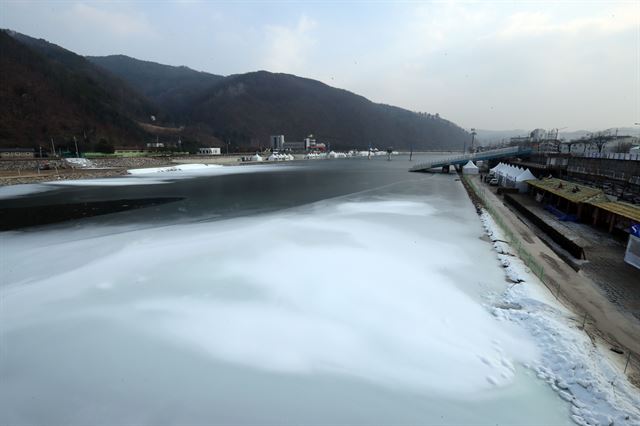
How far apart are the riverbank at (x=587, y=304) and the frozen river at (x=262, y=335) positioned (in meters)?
1.25

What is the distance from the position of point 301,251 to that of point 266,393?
20.0ft

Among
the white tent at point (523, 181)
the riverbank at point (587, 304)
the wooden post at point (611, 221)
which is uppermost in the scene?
the white tent at point (523, 181)

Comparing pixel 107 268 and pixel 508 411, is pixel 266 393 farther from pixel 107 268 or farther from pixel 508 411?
pixel 107 268

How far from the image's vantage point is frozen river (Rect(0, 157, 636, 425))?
431cm

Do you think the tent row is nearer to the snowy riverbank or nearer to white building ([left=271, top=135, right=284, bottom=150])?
the snowy riverbank

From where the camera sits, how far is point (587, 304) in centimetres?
752

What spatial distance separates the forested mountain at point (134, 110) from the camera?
234ft

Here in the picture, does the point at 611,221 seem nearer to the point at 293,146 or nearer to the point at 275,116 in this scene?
the point at 293,146

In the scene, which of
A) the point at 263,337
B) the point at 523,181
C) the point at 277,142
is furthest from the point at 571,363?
the point at 277,142

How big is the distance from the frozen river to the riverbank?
1.25m

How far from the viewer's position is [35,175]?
33.1 metres

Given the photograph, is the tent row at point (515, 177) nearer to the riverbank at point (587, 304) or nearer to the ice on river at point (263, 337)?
the riverbank at point (587, 304)

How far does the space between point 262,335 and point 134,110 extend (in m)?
135

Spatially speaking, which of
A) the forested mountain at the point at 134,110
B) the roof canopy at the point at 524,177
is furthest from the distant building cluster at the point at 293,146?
the roof canopy at the point at 524,177
